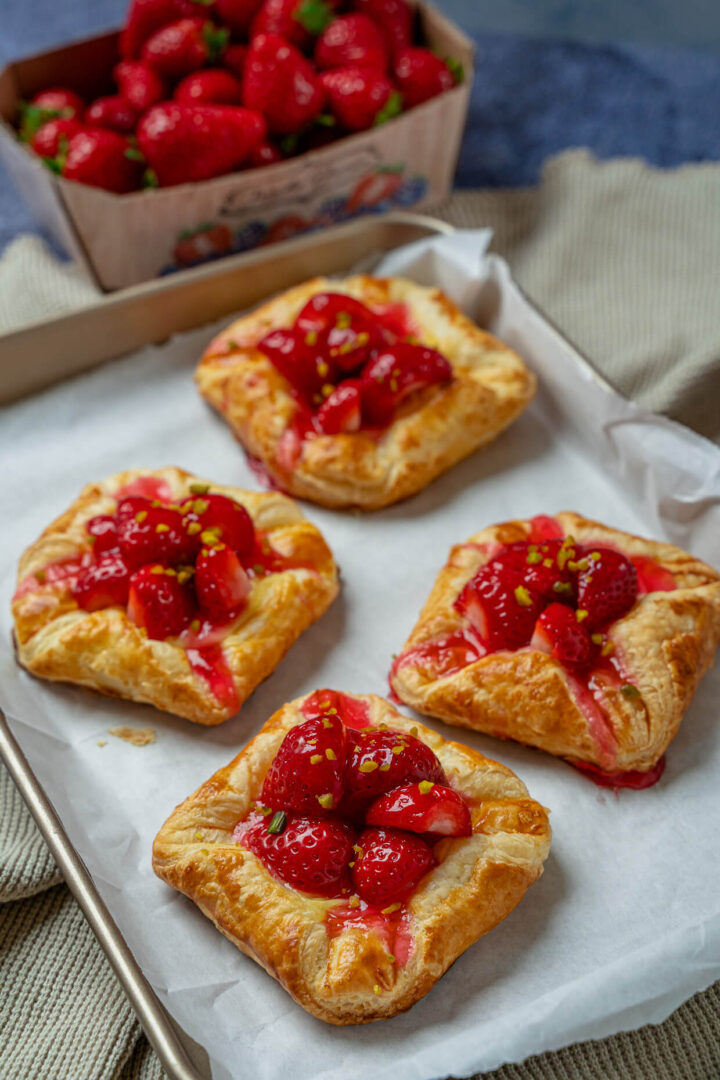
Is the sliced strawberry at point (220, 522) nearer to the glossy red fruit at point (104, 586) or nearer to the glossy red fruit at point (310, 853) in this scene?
the glossy red fruit at point (104, 586)

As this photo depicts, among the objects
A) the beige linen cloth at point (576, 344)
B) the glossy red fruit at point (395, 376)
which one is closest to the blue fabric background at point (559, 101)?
the beige linen cloth at point (576, 344)

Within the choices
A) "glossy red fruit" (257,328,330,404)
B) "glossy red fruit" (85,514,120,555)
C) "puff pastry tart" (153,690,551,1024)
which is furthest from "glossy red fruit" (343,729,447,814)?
"glossy red fruit" (257,328,330,404)

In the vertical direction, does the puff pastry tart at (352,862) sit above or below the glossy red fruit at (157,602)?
below

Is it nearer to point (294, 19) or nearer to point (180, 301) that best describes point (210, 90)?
point (294, 19)

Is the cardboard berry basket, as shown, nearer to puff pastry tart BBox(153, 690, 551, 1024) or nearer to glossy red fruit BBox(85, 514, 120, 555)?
glossy red fruit BBox(85, 514, 120, 555)

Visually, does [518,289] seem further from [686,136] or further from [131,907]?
[131,907]

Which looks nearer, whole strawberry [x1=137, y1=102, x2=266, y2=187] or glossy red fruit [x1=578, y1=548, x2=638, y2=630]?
glossy red fruit [x1=578, y1=548, x2=638, y2=630]

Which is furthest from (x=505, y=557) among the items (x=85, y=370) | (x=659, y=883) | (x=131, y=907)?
(x=85, y=370)
